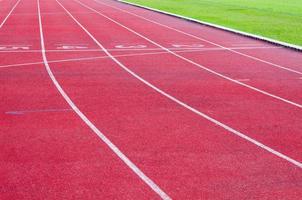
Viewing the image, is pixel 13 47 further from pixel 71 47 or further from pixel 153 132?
pixel 153 132

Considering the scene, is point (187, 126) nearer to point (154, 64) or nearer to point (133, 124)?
point (133, 124)

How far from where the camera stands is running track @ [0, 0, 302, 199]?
6.43 meters

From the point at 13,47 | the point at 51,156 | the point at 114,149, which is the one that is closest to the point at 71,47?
the point at 13,47

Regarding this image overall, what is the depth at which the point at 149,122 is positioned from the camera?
9.16 m

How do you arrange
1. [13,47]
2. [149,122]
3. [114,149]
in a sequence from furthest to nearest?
[13,47]
[149,122]
[114,149]

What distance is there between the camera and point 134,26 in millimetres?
25750

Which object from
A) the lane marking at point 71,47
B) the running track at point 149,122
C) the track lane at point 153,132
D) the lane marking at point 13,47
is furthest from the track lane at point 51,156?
the lane marking at point 71,47

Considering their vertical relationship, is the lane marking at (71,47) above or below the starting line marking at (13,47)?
below

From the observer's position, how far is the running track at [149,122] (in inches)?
253

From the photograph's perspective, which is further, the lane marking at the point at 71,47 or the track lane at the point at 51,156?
the lane marking at the point at 71,47

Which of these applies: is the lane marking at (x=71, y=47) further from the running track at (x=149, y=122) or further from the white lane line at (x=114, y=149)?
the white lane line at (x=114, y=149)

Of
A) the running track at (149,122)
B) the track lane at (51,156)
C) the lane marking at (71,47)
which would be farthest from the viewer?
the lane marking at (71,47)

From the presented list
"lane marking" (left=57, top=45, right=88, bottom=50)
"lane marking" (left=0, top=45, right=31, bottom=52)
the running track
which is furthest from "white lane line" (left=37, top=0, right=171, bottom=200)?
"lane marking" (left=57, top=45, right=88, bottom=50)

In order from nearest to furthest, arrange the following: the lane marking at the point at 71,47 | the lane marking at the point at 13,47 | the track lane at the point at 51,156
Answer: the track lane at the point at 51,156
the lane marking at the point at 13,47
the lane marking at the point at 71,47
